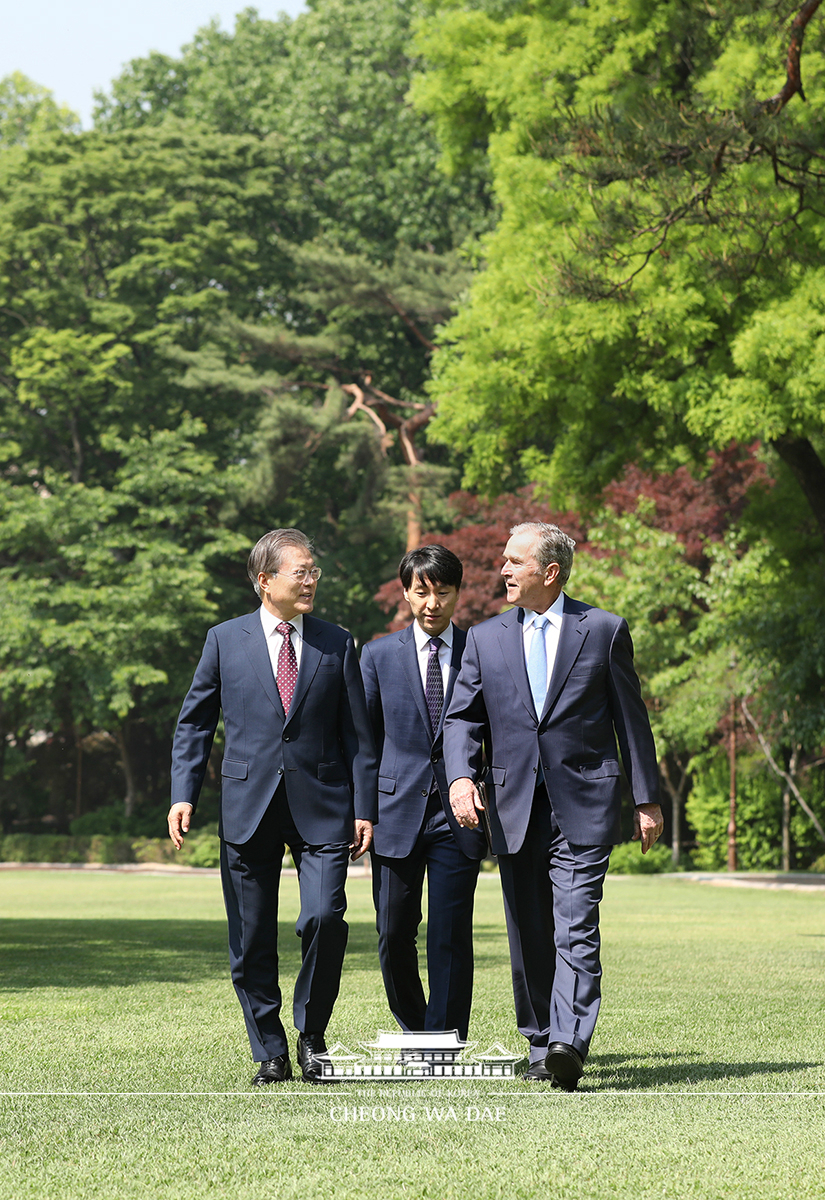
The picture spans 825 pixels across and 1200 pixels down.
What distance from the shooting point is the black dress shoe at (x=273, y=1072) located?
5.24 m

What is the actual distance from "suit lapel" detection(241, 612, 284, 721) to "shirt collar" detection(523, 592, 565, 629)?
3.33ft

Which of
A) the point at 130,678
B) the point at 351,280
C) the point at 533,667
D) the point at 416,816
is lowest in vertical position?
the point at 416,816

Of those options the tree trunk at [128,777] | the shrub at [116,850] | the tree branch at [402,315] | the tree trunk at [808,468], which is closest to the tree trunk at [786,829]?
the tree trunk at [808,468]

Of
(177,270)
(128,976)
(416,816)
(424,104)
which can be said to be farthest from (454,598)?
(177,270)

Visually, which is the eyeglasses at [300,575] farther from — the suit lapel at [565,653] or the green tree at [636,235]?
the green tree at [636,235]

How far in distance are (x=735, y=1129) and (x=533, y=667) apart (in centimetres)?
189

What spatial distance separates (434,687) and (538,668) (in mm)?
545

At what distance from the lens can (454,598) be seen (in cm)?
592

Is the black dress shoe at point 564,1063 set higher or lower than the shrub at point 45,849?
lower

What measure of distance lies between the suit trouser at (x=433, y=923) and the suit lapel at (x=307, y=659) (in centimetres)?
69

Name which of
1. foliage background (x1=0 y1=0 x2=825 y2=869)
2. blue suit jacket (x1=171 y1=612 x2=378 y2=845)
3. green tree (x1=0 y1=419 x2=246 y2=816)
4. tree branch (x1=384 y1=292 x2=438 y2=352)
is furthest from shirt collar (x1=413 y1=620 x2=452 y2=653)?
tree branch (x1=384 y1=292 x2=438 y2=352)

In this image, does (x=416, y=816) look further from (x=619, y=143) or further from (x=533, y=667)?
(x=619, y=143)

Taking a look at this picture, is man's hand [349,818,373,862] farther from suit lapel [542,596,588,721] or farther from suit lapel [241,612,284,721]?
suit lapel [542,596,588,721]

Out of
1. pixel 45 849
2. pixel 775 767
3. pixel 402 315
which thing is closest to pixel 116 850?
pixel 45 849
